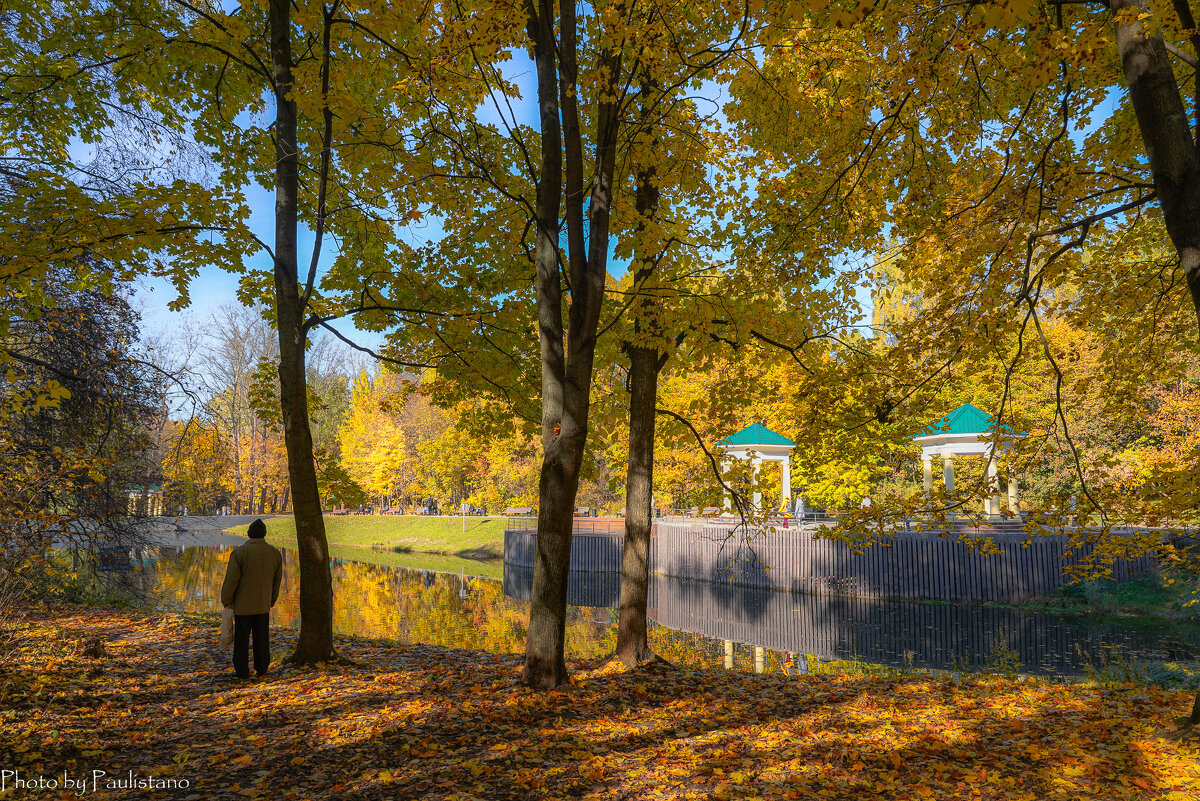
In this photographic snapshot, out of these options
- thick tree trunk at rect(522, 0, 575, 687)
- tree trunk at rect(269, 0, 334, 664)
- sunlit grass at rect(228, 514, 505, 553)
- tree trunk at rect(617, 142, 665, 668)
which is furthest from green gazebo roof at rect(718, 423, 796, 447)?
sunlit grass at rect(228, 514, 505, 553)

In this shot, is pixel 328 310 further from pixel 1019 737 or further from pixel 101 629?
pixel 1019 737

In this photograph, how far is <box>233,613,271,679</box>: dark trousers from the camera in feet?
19.7

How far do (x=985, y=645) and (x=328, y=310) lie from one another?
48.5ft

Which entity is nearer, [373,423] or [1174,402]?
[1174,402]

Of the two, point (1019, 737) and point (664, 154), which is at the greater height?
point (664, 154)

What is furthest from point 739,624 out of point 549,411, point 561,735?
point 561,735

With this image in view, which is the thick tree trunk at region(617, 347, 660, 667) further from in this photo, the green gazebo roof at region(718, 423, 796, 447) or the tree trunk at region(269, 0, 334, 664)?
the green gazebo roof at region(718, 423, 796, 447)

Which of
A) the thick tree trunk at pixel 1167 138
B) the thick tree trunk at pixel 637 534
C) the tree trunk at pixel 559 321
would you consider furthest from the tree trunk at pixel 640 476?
the thick tree trunk at pixel 1167 138

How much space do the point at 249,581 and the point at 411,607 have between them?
12.3 metres

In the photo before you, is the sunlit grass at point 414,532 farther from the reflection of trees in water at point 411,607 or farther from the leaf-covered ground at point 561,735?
the leaf-covered ground at point 561,735

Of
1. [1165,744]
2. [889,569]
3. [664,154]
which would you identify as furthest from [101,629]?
[889,569]

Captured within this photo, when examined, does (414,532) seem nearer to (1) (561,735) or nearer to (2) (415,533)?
(2) (415,533)

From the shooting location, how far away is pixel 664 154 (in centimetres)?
704

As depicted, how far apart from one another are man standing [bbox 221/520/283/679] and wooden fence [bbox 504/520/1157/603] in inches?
488
